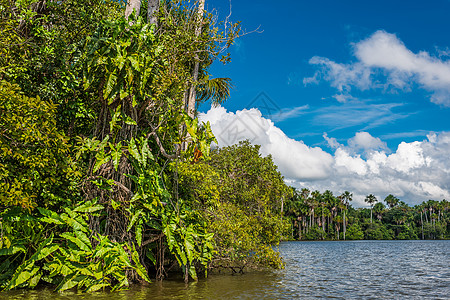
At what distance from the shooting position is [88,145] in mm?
8570

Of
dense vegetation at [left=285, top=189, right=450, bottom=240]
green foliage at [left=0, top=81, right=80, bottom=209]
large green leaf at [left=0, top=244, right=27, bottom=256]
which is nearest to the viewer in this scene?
green foliage at [left=0, top=81, right=80, bottom=209]

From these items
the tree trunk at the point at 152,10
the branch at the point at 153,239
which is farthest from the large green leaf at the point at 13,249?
the tree trunk at the point at 152,10

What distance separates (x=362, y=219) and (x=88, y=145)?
10718cm

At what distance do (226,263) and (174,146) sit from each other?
482cm

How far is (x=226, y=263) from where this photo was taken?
13.2 metres

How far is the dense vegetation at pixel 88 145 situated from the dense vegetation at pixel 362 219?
70731 mm

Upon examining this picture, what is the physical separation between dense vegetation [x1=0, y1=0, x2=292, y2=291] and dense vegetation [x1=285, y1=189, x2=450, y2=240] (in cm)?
7073

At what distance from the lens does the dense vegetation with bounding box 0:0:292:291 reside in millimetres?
7539

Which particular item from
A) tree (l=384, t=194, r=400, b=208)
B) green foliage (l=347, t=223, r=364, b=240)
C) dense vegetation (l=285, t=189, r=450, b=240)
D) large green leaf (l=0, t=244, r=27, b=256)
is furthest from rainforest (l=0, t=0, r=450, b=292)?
tree (l=384, t=194, r=400, b=208)

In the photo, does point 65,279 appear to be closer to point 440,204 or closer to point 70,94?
point 70,94

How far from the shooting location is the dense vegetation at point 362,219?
286ft

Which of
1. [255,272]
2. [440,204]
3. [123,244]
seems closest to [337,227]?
[440,204]

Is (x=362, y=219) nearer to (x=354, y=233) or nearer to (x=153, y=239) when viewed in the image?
(x=354, y=233)

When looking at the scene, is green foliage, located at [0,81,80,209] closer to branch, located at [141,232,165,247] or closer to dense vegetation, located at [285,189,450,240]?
branch, located at [141,232,165,247]
